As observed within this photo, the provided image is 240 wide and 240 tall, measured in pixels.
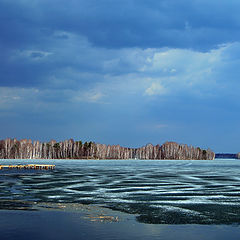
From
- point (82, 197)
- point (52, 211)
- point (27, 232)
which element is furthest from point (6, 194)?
point (27, 232)

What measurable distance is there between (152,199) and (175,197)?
84.4 inches

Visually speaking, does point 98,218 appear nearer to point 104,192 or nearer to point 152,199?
point 152,199

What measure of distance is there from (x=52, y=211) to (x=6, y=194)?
9146 millimetres

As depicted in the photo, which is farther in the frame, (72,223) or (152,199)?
(152,199)

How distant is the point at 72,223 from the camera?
733 inches

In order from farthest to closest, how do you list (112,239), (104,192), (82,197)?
1. (104,192)
2. (82,197)
3. (112,239)

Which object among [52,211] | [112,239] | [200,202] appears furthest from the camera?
[200,202]

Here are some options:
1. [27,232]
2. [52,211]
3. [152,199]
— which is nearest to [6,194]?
[52,211]

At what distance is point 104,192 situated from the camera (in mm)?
31641

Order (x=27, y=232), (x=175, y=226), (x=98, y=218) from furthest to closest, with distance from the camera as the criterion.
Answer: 1. (x=98, y=218)
2. (x=175, y=226)
3. (x=27, y=232)

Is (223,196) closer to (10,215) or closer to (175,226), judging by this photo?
(175,226)

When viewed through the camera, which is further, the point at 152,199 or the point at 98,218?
the point at 152,199

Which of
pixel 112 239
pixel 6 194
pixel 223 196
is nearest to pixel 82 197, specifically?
pixel 6 194

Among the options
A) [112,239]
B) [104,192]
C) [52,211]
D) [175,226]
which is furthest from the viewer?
[104,192]
